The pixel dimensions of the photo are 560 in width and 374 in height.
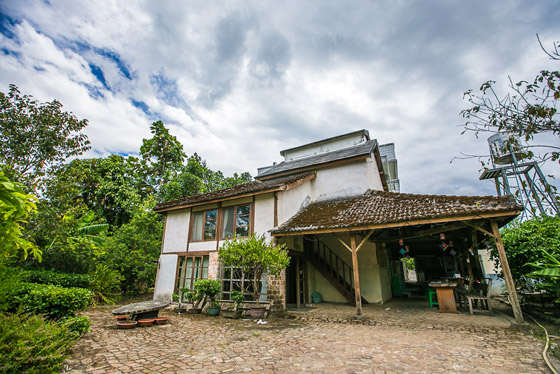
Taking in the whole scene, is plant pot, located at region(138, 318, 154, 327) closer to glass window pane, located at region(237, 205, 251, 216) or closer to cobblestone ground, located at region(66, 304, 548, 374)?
cobblestone ground, located at region(66, 304, 548, 374)

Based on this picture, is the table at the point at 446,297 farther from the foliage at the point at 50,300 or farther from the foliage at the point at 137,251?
the foliage at the point at 137,251

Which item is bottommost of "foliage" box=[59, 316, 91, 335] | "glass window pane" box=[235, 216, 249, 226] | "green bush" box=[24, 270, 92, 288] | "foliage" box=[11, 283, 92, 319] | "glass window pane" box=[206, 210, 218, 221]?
"foliage" box=[59, 316, 91, 335]

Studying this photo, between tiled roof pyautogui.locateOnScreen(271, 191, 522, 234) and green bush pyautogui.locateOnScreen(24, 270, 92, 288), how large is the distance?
8997 millimetres

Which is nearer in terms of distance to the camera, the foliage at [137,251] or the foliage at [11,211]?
the foliage at [11,211]

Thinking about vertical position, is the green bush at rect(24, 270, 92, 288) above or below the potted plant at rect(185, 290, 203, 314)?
above

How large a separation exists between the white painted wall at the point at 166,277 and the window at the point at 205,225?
4.78 feet

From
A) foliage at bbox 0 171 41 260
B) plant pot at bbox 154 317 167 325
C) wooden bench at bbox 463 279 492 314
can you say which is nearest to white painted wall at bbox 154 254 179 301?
plant pot at bbox 154 317 167 325

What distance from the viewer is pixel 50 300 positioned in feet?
17.1

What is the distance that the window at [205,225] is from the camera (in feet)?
38.5

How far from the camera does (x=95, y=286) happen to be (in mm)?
12047

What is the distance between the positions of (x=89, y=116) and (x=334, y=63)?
34.5 ft

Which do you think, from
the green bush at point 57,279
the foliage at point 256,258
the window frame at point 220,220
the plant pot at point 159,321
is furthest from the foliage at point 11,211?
the green bush at point 57,279

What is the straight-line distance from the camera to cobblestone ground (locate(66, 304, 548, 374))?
4199 mm

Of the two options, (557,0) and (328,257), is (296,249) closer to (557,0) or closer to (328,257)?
(328,257)
